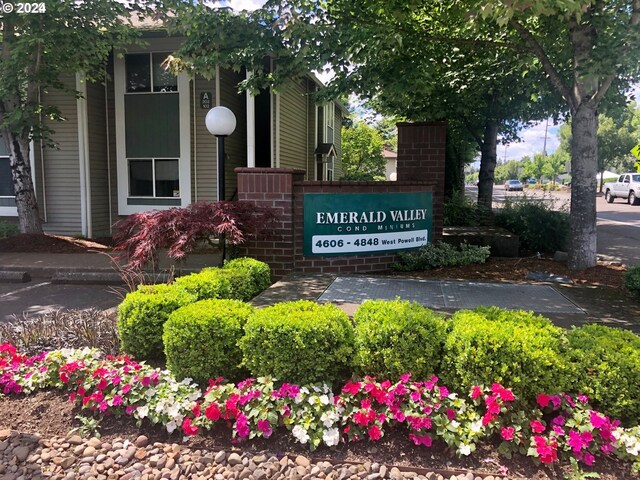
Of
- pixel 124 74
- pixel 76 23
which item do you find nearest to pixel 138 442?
pixel 76 23

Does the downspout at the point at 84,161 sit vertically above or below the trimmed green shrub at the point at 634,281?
above

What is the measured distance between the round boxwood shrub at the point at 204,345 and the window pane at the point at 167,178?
34.9 feet

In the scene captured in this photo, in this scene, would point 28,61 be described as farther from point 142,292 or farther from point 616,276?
point 616,276

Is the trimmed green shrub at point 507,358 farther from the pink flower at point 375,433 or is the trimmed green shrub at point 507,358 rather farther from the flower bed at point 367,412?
the pink flower at point 375,433

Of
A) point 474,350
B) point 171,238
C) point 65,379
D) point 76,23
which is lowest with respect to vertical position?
point 65,379

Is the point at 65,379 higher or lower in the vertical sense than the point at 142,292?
lower

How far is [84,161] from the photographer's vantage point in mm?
13094

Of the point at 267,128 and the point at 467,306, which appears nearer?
the point at 467,306

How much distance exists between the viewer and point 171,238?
6.36m

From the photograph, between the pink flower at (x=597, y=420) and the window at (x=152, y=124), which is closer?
the pink flower at (x=597, y=420)

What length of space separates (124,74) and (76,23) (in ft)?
11.1

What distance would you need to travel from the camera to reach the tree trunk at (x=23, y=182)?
441 inches

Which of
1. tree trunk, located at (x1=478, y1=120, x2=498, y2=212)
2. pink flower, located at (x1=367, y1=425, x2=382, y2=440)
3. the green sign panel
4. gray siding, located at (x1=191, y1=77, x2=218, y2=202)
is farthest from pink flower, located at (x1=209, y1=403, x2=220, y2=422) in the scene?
tree trunk, located at (x1=478, y1=120, x2=498, y2=212)

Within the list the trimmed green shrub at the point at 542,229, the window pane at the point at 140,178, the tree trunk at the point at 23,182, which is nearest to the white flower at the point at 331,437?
the trimmed green shrub at the point at 542,229
